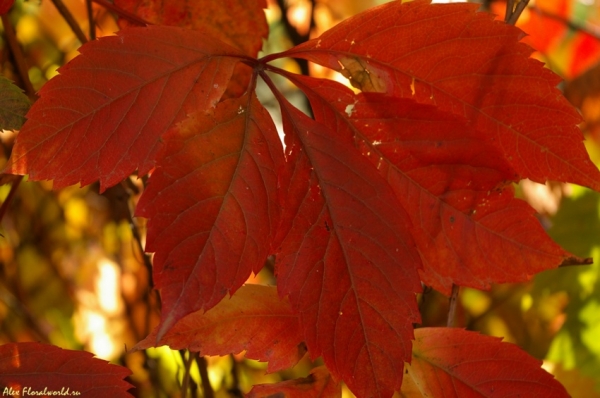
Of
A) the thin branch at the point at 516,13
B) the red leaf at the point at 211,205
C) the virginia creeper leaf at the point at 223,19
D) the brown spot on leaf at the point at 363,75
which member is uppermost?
the virginia creeper leaf at the point at 223,19

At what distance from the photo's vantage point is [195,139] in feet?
1.46

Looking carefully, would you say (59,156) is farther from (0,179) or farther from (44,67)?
(44,67)

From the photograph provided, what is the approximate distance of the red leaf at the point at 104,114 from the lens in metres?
0.45

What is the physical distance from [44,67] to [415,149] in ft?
2.12

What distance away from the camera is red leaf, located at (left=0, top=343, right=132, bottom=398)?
1.69ft

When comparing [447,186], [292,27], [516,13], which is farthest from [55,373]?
[292,27]

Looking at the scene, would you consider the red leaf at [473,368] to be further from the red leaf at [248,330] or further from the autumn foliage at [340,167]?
the red leaf at [248,330]

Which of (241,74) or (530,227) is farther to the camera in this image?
(241,74)

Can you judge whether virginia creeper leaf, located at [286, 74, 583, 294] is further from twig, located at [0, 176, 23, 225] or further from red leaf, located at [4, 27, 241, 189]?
twig, located at [0, 176, 23, 225]

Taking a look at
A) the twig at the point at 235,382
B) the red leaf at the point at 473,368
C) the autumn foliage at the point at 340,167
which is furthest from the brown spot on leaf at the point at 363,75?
the twig at the point at 235,382

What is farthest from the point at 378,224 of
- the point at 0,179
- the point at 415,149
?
the point at 0,179

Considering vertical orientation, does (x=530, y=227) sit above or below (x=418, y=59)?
below

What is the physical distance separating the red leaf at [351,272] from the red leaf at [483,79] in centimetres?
10

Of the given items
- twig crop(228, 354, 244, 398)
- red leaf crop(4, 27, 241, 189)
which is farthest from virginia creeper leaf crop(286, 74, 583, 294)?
twig crop(228, 354, 244, 398)
